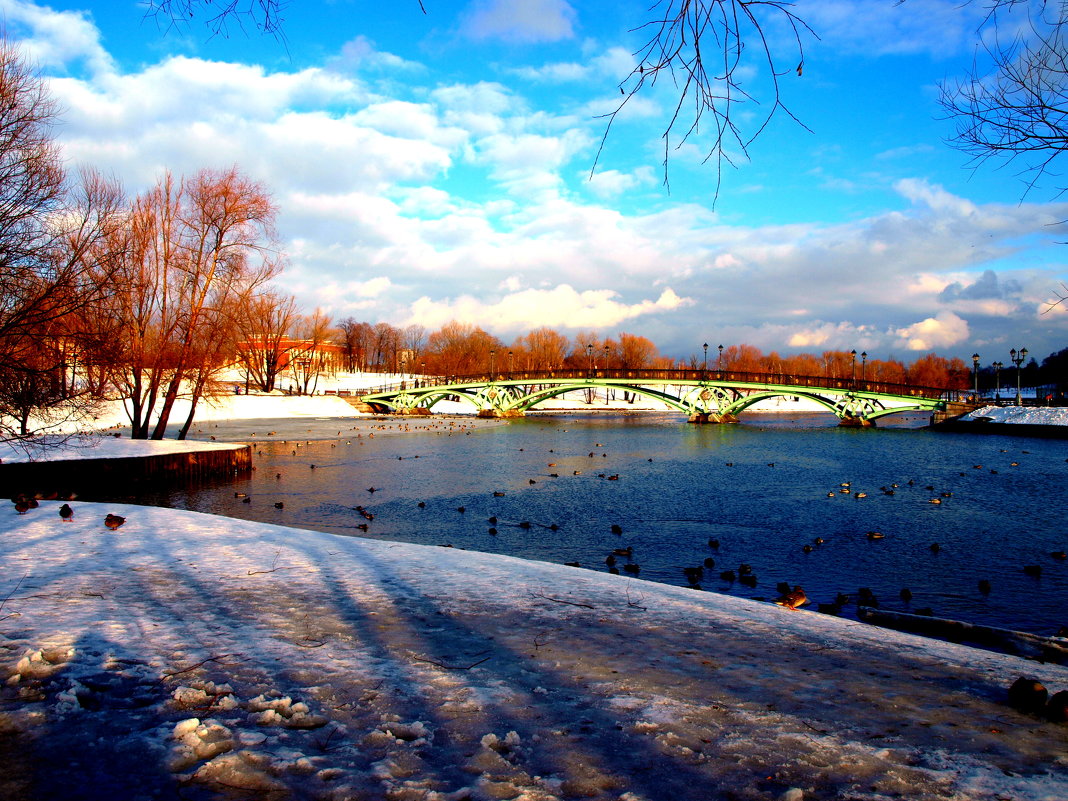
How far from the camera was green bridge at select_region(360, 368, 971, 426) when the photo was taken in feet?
190

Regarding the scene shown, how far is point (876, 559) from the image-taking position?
12484mm

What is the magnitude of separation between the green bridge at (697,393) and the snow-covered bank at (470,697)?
55844mm

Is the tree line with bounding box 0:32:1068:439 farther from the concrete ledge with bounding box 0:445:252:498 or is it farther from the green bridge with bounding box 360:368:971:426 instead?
the green bridge with bounding box 360:368:971:426

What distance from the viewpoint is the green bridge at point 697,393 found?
190 ft

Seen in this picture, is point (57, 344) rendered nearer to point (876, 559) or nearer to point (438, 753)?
point (438, 753)

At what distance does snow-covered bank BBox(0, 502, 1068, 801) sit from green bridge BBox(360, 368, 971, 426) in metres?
55.8

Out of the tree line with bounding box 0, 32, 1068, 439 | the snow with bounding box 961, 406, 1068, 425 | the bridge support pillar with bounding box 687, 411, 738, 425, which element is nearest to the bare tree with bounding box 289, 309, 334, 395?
the tree line with bounding box 0, 32, 1068, 439

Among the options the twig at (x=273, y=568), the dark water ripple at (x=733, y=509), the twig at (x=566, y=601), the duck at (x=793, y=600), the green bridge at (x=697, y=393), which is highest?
the green bridge at (x=697, y=393)

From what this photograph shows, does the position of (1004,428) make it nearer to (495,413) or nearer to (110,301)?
(495,413)

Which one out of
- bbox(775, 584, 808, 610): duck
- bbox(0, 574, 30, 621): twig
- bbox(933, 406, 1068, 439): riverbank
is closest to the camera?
bbox(0, 574, 30, 621): twig

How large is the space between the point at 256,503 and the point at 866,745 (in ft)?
55.7

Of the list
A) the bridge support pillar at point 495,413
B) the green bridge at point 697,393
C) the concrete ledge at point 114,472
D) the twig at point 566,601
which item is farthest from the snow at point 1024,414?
the twig at point 566,601

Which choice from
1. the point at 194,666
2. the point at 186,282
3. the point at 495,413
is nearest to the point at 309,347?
the point at 495,413

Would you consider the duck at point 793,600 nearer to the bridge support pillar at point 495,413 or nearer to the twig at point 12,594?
the twig at point 12,594
